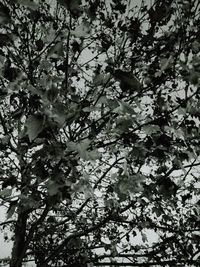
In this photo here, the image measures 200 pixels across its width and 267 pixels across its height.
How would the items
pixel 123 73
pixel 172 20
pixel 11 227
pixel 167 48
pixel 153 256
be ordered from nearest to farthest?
pixel 123 73 < pixel 167 48 < pixel 172 20 < pixel 153 256 < pixel 11 227

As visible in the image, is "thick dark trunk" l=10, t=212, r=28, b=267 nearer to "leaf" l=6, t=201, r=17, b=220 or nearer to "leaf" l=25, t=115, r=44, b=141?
"leaf" l=6, t=201, r=17, b=220

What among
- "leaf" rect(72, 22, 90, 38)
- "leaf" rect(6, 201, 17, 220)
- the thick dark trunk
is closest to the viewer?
"leaf" rect(72, 22, 90, 38)

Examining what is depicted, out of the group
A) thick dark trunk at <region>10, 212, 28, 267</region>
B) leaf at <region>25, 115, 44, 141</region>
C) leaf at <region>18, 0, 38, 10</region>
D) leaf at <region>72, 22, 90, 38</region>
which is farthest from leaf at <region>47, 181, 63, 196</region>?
thick dark trunk at <region>10, 212, 28, 267</region>

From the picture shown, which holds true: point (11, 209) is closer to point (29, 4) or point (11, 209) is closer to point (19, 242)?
point (29, 4)

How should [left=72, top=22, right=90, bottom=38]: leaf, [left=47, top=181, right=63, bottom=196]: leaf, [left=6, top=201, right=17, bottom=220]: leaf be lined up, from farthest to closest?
1. [left=6, top=201, right=17, bottom=220]: leaf
2. [left=47, top=181, right=63, bottom=196]: leaf
3. [left=72, top=22, right=90, bottom=38]: leaf

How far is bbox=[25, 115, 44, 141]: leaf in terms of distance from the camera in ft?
4.19

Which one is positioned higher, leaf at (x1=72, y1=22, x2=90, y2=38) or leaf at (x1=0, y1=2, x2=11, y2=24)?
leaf at (x1=72, y1=22, x2=90, y2=38)

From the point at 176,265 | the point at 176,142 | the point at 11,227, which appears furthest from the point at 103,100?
A: the point at 11,227

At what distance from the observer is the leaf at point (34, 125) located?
1.28 m

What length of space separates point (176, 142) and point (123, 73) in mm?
1163

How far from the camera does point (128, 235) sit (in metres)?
4.28

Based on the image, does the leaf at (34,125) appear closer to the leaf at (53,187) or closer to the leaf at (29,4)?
the leaf at (29,4)

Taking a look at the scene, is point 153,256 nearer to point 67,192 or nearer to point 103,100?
point 67,192

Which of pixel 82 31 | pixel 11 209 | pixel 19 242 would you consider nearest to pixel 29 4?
pixel 82 31
